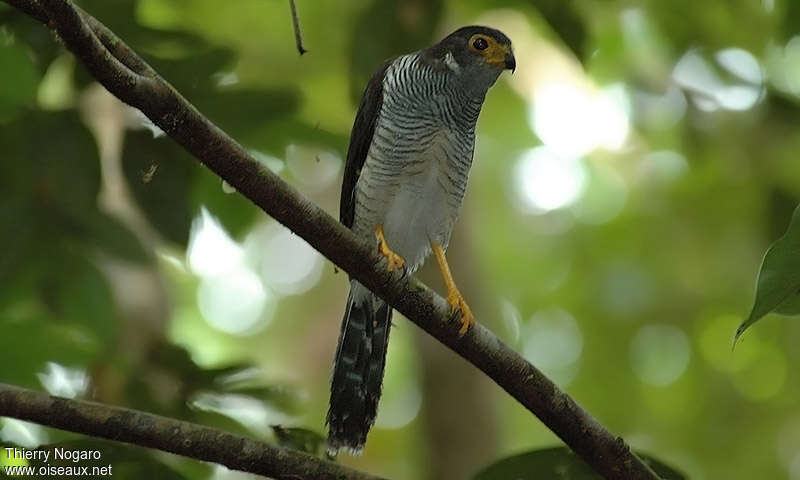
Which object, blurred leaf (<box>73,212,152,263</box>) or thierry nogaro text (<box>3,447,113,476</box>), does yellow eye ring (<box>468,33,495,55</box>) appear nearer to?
blurred leaf (<box>73,212,152,263</box>)

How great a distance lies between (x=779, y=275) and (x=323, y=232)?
1052 mm

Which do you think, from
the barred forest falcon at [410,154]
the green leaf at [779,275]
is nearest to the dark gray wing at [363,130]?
the barred forest falcon at [410,154]

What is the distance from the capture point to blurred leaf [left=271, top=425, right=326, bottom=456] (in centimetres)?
291

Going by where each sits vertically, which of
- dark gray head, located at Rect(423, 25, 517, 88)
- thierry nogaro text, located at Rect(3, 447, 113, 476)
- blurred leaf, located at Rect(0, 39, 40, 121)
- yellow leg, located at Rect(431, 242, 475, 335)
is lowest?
thierry nogaro text, located at Rect(3, 447, 113, 476)

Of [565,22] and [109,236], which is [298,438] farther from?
[565,22]

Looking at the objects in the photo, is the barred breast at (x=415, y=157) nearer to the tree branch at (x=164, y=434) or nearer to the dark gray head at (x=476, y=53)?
the dark gray head at (x=476, y=53)

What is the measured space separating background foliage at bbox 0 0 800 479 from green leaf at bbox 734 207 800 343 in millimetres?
885

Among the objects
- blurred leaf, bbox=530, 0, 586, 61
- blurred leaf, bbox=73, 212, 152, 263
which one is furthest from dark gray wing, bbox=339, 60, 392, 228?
blurred leaf, bbox=73, 212, 152, 263

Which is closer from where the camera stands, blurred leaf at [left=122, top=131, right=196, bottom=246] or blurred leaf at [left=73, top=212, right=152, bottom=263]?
blurred leaf at [left=122, top=131, right=196, bottom=246]

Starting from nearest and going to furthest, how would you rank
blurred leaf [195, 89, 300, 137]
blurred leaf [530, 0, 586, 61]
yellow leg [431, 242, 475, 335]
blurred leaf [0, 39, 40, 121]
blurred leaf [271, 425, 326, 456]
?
yellow leg [431, 242, 475, 335], blurred leaf [271, 425, 326, 456], blurred leaf [0, 39, 40, 121], blurred leaf [530, 0, 586, 61], blurred leaf [195, 89, 300, 137]

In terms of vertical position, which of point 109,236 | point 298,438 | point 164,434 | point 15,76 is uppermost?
point 15,76

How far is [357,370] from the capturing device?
4.01 m

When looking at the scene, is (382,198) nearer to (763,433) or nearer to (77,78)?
(77,78)

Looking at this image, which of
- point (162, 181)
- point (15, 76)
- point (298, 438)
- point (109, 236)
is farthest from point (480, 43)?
point (298, 438)
